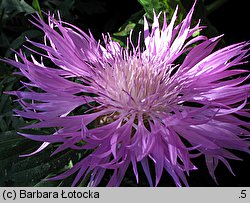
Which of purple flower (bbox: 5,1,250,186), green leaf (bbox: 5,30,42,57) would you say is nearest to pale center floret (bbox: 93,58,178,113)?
purple flower (bbox: 5,1,250,186)

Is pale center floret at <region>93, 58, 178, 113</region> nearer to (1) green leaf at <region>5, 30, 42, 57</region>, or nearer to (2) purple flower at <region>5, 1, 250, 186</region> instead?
(2) purple flower at <region>5, 1, 250, 186</region>

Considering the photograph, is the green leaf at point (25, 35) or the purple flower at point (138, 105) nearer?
the purple flower at point (138, 105)

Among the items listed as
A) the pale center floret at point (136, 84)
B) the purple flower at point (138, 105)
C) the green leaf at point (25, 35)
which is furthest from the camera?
the green leaf at point (25, 35)

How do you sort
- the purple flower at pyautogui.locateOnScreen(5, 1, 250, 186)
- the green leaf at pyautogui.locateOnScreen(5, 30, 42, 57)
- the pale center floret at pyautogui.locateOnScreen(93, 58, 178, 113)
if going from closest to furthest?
the purple flower at pyautogui.locateOnScreen(5, 1, 250, 186) → the pale center floret at pyautogui.locateOnScreen(93, 58, 178, 113) → the green leaf at pyautogui.locateOnScreen(5, 30, 42, 57)

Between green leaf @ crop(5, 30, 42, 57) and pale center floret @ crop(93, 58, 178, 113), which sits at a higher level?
green leaf @ crop(5, 30, 42, 57)

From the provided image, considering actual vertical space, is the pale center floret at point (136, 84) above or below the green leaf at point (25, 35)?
below

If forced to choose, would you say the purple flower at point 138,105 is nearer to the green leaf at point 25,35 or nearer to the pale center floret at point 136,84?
the pale center floret at point 136,84

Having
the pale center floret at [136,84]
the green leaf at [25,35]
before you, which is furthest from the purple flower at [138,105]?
the green leaf at [25,35]

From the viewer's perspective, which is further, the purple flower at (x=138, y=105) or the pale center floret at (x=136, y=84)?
the pale center floret at (x=136, y=84)

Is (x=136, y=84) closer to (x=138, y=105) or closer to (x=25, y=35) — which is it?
(x=138, y=105)

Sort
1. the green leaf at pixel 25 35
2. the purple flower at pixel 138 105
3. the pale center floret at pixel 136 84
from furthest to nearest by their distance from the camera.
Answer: the green leaf at pixel 25 35, the pale center floret at pixel 136 84, the purple flower at pixel 138 105
